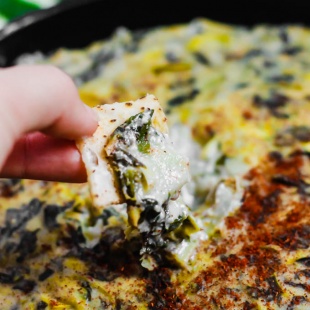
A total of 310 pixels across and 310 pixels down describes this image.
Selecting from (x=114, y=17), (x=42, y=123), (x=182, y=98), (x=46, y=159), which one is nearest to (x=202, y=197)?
(x=182, y=98)

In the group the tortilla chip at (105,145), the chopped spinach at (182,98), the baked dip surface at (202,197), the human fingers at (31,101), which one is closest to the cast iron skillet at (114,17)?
the baked dip surface at (202,197)

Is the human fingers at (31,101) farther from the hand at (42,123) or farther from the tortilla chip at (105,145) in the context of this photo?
the tortilla chip at (105,145)

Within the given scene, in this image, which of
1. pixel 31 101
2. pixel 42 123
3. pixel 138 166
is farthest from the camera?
pixel 138 166

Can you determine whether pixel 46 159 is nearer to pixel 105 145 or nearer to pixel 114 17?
pixel 105 145

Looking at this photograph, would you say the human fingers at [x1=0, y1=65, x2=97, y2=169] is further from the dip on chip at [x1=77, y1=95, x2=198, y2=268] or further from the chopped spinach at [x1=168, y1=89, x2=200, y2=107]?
the chopped spinach at [x1=168, y1=89, x2=200, y2=107]

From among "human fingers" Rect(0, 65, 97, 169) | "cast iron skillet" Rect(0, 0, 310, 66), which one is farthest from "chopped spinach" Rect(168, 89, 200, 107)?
"human fingers" Rect(0, 65, 97, 169)
